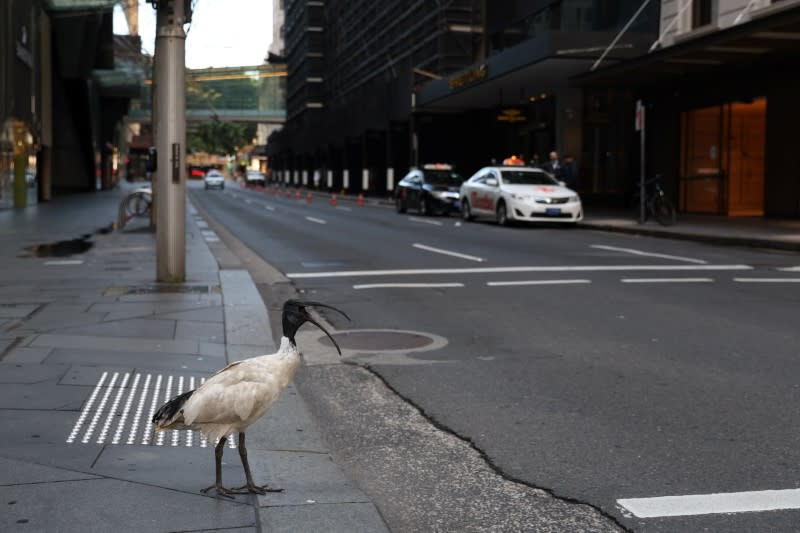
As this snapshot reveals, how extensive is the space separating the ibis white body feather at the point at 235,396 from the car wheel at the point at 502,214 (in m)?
21.5

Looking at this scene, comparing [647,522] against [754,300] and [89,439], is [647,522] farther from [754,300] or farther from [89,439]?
[754,300]

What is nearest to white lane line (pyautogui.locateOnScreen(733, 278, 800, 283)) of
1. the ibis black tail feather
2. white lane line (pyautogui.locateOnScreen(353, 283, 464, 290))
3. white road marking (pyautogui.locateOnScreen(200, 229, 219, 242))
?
white lane line (pyautogui.locateOnScreen(353, 283, 464, 290))

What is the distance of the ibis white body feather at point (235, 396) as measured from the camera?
383 centimetres

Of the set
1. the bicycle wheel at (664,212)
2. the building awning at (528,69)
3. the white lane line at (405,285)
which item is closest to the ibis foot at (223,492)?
the white lane line at (405,285)

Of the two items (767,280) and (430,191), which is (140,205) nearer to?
(430,191)

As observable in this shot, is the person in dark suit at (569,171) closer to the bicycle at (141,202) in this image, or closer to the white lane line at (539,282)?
the bicycle at (141,202)

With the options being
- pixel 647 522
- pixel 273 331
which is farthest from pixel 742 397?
pixel 273 331

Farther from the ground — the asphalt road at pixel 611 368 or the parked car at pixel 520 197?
the parked car at pixel 520 197

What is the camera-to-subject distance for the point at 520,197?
2464 cm

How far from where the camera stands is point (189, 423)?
3.81 m

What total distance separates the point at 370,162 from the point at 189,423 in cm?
6364

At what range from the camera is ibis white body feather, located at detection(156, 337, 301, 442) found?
12.6 feet

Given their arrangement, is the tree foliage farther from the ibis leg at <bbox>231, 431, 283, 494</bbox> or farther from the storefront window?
the ibis leg at <bbox>231, 431, 283, 494</bbox>

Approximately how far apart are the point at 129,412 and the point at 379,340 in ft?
10.4
